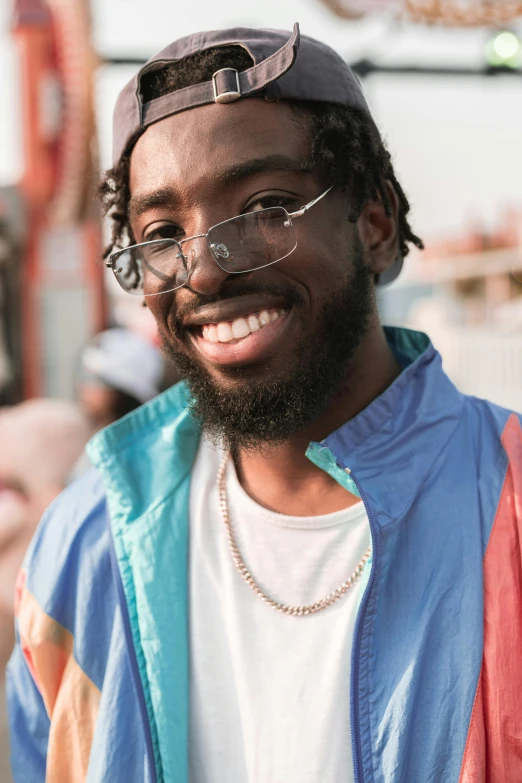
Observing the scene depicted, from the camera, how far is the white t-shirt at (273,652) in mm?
1529

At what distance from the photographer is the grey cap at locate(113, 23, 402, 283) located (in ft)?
5.23

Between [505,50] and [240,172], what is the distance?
5897 millimetres

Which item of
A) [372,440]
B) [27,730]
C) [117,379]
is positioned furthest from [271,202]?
[117,379]

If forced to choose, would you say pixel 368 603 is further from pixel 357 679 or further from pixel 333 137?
pixel 333 137

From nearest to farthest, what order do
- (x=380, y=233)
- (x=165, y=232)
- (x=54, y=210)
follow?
(x=165, y=232), (x=380, y=233), (x=54, y=210)

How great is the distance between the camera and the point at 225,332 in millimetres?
1638

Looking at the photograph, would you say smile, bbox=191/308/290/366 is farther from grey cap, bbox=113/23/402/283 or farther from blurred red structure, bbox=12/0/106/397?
blurred red structure, bbox=12/0/106/397

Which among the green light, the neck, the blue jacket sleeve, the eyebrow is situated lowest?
the blue jacket sleeve

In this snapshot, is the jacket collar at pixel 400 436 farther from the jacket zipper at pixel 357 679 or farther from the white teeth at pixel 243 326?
the white teeth at pixel 243 326

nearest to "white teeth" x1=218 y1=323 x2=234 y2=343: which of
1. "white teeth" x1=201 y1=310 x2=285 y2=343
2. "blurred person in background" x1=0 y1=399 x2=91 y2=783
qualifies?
"white teeth" x1=201 y1=310 x2=285 y2=343

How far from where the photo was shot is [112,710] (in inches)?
62.8

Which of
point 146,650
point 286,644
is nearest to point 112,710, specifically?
point 146,650

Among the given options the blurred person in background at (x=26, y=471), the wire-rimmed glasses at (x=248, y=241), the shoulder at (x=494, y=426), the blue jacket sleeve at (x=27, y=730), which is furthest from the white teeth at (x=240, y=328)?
the blurred person in background at (x=26, y=471)

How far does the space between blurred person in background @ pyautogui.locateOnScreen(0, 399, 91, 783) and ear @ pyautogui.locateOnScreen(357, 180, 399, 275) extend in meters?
2.39
